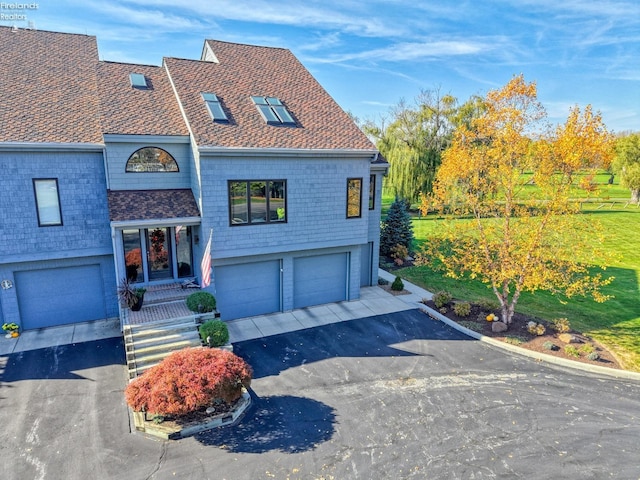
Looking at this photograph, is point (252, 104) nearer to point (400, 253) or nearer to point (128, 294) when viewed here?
point (128, 294)

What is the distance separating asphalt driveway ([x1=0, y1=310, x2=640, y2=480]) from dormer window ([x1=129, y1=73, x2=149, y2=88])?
9.97 m

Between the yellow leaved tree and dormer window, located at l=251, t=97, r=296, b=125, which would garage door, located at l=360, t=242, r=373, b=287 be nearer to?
the yellow leaved tree

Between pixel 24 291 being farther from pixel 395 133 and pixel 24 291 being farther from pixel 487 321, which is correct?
pixel 395 133

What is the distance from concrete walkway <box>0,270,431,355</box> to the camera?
12.9 metres

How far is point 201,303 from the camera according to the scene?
12867 mm

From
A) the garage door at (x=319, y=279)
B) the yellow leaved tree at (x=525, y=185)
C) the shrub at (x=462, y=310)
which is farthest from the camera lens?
the garage door at (x=319, y=279)

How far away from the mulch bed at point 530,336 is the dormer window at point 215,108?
11.3m

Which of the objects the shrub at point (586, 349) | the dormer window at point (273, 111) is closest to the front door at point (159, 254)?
the dormer window at point (273, 111)

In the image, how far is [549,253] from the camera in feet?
45.4

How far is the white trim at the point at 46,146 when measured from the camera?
40.0ft

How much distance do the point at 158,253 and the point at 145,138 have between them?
4245 mm

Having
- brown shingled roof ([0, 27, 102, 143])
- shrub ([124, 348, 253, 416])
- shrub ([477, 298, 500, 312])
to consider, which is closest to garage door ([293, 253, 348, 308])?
shrub ([477, 298, 500, 312])

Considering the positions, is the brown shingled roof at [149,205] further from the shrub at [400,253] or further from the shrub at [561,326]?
the shrub at [561,326]

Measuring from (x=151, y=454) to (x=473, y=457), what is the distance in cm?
686
